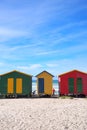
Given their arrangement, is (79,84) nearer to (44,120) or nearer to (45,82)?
(45,82)

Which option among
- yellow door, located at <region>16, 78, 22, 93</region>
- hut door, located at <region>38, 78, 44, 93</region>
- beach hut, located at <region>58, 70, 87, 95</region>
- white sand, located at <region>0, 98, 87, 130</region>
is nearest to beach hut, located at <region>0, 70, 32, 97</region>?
yellow door, located at <region>16, 78, 22, 93</region>

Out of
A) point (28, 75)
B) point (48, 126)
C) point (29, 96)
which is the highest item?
point (28, 75)

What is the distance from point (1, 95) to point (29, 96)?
292 cm

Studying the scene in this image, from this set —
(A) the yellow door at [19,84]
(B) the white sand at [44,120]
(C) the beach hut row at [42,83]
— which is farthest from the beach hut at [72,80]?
(B) the white sand at [44,120]

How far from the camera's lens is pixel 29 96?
33.9 metres

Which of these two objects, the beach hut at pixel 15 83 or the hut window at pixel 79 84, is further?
the beach hut at pixel 15 83

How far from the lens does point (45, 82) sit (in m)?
33.9

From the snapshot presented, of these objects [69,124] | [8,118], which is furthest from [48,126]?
[8,118]

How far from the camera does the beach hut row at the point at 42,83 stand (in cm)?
3334

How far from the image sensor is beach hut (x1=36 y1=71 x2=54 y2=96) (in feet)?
111

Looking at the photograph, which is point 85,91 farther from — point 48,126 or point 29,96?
point 48,126

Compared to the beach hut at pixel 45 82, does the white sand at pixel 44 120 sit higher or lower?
lower

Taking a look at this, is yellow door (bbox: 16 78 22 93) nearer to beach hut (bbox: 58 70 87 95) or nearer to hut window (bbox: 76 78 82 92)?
beach hut (bbox: 58 70 87 95)

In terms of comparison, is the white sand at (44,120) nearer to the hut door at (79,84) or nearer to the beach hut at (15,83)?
the hut door at (79,84)
